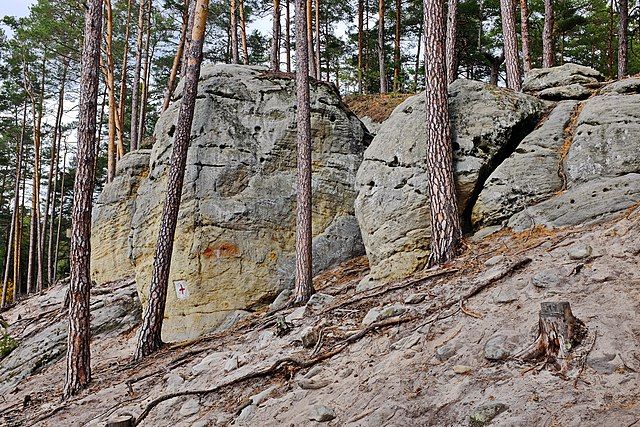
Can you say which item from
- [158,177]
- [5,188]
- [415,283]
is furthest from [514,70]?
[5,188]

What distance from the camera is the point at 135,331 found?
10211 millimetres

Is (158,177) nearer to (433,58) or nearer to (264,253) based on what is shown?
(264,253)

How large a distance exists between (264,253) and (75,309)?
3605 millimetres

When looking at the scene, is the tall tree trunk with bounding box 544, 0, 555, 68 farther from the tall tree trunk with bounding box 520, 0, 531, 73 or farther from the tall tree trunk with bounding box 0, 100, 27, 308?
the tall tree trunk with bounding box 0, 100, 27, 308

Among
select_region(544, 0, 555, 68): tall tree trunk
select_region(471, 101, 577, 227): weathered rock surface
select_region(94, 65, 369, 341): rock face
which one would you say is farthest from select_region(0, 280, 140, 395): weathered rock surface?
select_region(544, 0, 555, 68): tall tree trunk

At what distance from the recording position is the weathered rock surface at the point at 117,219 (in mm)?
13711

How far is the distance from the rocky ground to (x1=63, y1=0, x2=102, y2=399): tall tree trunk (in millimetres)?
514

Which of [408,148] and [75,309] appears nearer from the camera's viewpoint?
[75,309]

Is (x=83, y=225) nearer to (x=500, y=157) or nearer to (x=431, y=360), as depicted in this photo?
(x=431, y=360)

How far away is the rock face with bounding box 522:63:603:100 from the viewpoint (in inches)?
330

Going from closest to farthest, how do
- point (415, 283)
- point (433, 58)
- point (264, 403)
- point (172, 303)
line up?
point (264, 403), point (415, 283), point (433, 58), point (172, 303)

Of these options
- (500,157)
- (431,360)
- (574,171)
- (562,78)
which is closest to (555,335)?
(431,360)

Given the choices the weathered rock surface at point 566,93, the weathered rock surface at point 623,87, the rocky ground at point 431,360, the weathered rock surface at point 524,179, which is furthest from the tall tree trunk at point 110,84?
the weathered rock surface at point 623,87

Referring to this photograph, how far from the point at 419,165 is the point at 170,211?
4.57 meters
